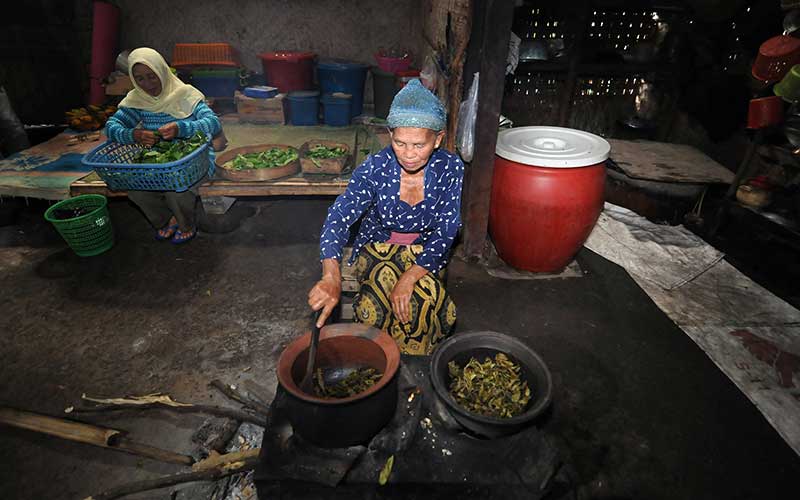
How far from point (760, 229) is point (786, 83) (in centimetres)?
151

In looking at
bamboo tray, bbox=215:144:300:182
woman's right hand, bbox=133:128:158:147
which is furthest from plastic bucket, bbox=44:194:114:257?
bamboo tray, bbox=215:144:300:182

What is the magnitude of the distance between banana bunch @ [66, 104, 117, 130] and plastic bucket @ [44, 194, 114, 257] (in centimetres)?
244

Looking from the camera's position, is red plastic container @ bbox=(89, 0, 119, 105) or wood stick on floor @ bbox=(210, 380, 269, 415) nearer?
wood stick on floor @ bbox=(210, 380, 269, 415)

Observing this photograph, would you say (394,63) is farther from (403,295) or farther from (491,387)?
(491,387)

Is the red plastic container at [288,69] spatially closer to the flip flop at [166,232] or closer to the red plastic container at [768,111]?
the flip flop at [166,232]

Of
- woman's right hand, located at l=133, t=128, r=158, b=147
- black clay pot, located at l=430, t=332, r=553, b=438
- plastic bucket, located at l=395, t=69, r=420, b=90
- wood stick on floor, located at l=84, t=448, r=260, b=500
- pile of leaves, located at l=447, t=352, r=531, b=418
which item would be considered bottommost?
wood stick on floor, located at l=84, t=448, r=260, b=500

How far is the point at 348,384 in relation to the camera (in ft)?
6.93

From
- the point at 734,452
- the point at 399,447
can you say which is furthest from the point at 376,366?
the point at 734,452

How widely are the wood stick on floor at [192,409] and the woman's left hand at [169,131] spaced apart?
8.68 ft

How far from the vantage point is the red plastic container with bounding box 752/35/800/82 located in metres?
3.96

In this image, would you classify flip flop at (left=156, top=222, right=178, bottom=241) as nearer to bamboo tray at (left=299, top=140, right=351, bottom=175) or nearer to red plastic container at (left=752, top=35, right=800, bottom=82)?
bamboo tray at (left=299, top=140, right=351, bottom=175)

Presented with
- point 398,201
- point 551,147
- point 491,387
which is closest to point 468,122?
point 551,147

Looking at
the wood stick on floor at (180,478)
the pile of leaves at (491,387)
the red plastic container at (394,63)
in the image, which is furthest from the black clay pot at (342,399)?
the red plastic container at (394,63)

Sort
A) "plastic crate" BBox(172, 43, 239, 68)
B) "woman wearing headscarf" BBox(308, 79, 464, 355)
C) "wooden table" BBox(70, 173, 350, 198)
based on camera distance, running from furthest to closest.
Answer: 1. "plastic crate" BBox(172, 43, 239, 68)
2. "wooden table" BBox(70, 173, 350, 198)
3. "woman wearing headscarf" BBox(308, 79, 464, 355)
